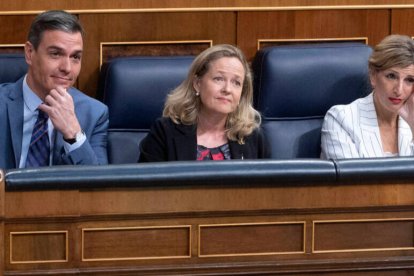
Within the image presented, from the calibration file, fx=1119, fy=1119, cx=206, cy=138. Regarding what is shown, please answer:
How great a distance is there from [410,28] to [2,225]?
88cm

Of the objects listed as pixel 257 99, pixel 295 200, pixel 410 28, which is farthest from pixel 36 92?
pixel 410 28

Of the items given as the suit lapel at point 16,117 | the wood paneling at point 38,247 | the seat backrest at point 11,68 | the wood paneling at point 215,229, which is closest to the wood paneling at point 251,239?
the wood paneling at point 215,229

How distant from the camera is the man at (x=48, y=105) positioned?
157 cm

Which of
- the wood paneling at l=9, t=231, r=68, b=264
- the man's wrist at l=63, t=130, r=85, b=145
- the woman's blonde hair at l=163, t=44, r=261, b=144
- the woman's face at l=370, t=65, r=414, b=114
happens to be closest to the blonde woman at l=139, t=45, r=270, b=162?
the woman's blonde hair at l=163, t=44, r=261, b=144

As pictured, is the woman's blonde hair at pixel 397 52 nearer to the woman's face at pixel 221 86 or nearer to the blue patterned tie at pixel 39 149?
the woman's face at pixel 221 86

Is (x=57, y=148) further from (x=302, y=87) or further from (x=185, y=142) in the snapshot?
(x=302, y=87)

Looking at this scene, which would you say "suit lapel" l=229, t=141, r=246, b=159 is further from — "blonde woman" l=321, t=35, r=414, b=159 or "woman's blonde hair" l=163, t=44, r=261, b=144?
"blonde woman" l=321, t=35, r=414, b=159

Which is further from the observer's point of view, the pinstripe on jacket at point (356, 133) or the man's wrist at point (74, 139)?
the pinstripe on jacket at point (356, 133)

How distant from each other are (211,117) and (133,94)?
135mm

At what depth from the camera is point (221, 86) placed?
1.62m

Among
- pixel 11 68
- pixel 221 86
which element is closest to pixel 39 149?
pixel 11 68

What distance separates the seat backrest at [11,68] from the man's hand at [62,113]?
0.14 meters

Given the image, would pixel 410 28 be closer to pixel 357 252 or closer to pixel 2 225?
pixel 357 252

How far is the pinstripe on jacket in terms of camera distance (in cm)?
169
